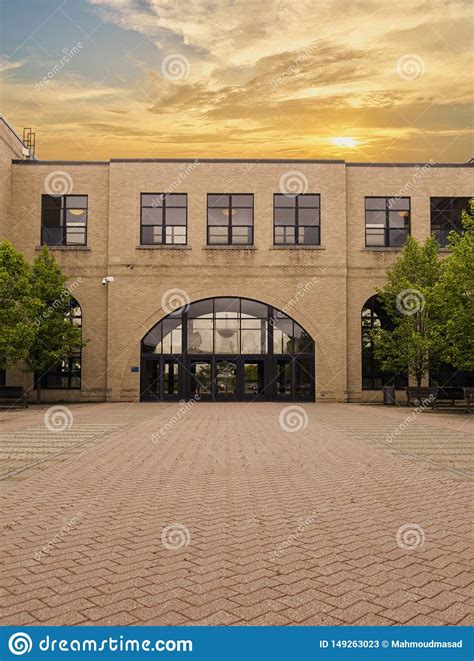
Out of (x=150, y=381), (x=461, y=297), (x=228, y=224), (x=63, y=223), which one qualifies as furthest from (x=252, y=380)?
(x=63, y=223)

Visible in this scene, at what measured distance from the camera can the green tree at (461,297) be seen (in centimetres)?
2247

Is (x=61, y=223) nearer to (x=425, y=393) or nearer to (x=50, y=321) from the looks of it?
(x=50, y=321)

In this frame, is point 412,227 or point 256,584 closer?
point 256,584

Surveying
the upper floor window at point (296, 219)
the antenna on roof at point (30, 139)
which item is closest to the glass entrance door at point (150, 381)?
the upper floor window at point (296, 219)

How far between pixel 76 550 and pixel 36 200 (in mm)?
29692

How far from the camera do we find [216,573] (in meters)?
4.96

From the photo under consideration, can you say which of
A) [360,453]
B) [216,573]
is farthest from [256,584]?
[360,453]

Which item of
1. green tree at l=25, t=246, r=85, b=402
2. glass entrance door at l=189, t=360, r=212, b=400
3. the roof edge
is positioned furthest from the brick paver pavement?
the roof edge

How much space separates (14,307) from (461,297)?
1761cm

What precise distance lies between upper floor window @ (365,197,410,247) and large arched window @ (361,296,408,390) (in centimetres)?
318

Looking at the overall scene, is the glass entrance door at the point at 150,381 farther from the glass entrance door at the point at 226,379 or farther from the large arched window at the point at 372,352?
the large arched window at the point at 372,352

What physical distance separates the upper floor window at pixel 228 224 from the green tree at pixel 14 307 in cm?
999

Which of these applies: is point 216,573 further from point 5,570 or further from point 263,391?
point 263,391

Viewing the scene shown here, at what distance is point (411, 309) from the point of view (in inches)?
1110
